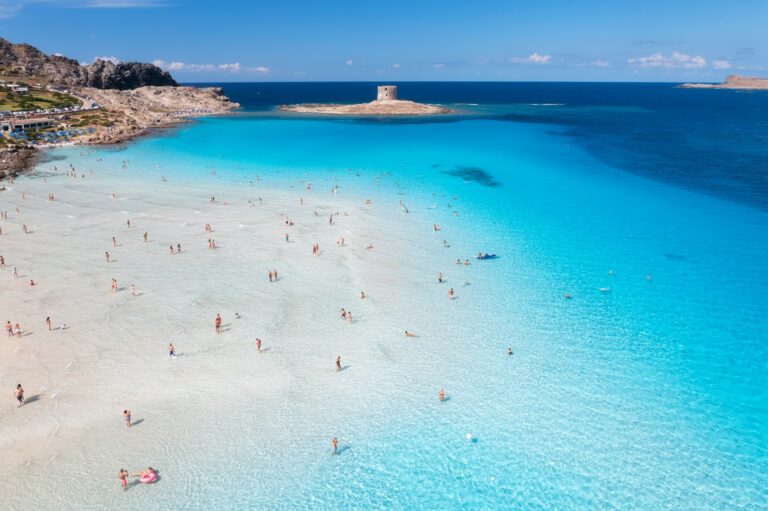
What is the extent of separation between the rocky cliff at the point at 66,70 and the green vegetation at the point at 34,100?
2536cm

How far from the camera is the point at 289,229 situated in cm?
4603

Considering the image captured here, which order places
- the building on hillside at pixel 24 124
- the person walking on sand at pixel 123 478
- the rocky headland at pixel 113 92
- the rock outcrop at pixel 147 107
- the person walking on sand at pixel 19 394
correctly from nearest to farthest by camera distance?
1. the person walking on sand at pixel 123 478
2. the person walking on sand at pixel 19 394
3. the building on hillside at pixel 24 124
4. the rock outcrop at pixel 147 107
5. the rocky headland at pixel 113 92

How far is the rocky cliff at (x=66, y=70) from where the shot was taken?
147250 millimetres

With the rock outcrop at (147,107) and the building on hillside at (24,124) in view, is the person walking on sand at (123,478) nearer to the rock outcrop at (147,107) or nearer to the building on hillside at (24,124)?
the rock outcrop at (147,107)

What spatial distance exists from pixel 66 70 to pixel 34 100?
52494 mm

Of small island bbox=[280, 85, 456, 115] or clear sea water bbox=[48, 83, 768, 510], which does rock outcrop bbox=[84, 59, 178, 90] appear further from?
clear sea water bbox=[48, 83, 768, 510]

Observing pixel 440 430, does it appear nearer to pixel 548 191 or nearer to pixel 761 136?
pixel 548 191

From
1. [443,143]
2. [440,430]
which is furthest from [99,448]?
[443,143]

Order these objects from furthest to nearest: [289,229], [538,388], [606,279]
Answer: [289,229] < [606,279] < [538,388]

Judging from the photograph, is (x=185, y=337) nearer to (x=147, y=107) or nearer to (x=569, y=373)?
(x=569, y=373)

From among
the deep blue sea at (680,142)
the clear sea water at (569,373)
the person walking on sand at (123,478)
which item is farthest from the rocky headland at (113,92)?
the person walking on sand at (123,478)

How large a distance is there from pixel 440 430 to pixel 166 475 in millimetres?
11521

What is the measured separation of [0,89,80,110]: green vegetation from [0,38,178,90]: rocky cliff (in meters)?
25.4

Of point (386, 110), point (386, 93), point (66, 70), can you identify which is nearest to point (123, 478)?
point (386, 110)
